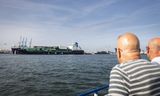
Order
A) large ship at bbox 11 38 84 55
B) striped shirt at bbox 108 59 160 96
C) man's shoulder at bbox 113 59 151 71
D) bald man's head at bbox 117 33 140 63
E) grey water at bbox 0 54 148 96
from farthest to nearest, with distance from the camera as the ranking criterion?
large ship at bbox 11 38 84 55 < grey water at bbox 0 54 148 96 < bald man's head at bbox 117 33 140 63 < man's shoulder at bbox 113 59 151 71 < striped shirt at bbox 108 59 160 96

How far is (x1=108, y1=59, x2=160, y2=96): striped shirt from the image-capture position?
2.30 m

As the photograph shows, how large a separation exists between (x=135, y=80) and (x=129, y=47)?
46 centimetres

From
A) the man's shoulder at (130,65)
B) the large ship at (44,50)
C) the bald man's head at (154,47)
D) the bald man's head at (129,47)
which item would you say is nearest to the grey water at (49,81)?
the bald man's head at (154,47)

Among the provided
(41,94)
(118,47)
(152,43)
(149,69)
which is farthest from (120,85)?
(41,94)

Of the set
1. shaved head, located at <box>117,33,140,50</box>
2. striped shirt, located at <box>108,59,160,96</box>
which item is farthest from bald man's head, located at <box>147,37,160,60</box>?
striped shirt, located at <box>108,59,160,96</box>

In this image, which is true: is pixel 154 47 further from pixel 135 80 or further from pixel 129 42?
pixel 135 80

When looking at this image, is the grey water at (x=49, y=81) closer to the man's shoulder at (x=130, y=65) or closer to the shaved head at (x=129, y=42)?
the shaved head at (x=129, y=42)

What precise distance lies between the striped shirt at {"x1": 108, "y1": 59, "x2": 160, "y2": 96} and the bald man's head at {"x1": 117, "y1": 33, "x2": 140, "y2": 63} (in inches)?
5.3

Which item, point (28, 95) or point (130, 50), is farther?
point (28, 95)

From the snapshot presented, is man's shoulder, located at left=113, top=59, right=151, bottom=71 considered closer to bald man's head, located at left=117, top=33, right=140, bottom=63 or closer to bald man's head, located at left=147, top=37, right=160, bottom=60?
bald man's head, located at left=117, top=33, right=140, bottom=63

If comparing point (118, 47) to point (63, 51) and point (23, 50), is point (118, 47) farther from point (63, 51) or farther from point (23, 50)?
point (63, 51)

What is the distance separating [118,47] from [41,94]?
622 inches

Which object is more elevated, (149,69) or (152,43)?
(152,43)

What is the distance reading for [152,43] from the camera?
4242 millimetres
